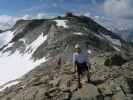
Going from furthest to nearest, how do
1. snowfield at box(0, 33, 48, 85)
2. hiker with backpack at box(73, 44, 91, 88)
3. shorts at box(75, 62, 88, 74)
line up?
snowfield at box(0, 33, 48, 85) < shorts at box(75, 62, 88, 74) < hiker with backpack at box(73, 44, 91, 88)

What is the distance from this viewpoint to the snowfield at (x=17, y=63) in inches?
6034

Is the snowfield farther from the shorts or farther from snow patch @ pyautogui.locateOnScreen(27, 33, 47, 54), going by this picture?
the shorts

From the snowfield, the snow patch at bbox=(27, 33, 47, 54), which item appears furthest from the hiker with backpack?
the snow patch at bbox=(27, 33, 47, 54)

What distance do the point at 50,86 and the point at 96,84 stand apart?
5337 millimetres

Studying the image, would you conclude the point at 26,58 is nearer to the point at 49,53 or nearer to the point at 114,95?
the point at 49,53

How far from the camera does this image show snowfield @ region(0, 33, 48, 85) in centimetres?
15327

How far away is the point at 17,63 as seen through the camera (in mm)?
174125

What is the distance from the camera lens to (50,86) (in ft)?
113

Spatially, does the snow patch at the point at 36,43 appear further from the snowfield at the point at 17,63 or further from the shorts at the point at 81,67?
the shorts at the point at 81,67

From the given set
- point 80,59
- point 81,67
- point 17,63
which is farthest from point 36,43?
point 80,59

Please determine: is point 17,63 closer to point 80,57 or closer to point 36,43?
point 36,43

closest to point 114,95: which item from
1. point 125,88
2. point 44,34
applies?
point 125,88

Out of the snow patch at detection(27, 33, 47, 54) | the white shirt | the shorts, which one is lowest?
the snow patch at detection(27, 33, 47, 54)

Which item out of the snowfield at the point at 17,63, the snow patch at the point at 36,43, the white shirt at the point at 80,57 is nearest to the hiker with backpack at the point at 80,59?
the white shirt at the point at 80,57
